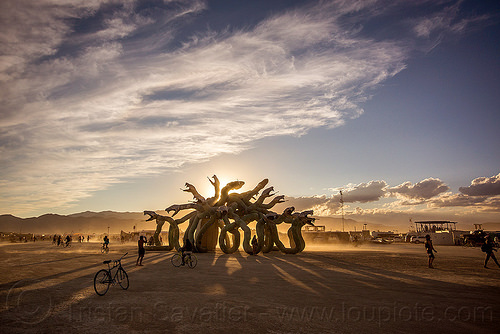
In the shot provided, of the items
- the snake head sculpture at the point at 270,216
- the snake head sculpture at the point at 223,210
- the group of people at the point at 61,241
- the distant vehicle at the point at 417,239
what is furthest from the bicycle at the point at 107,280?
the distant vehicle at the point at 417,239

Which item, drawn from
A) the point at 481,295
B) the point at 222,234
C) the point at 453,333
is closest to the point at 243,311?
the point at 453,333

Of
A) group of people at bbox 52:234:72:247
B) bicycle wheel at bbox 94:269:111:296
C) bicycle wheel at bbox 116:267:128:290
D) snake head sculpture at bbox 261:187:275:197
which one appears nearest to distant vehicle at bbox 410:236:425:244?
snake head sculpture at bbox 261:187:275:197

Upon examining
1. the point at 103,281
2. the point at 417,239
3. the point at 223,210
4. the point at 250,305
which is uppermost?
the point at 223,210

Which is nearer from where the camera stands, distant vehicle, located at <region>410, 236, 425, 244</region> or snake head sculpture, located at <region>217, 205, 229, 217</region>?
snake head sculpture, located at <region>217, 205, 229, 217</region>

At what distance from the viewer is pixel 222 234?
2725cm

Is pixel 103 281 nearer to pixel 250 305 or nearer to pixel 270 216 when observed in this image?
pixel 250 305

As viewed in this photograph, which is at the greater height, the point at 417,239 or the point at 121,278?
the point at 121,278

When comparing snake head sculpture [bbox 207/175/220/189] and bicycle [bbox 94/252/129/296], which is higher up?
snake head sculpture [bbox 207/175/220/189]

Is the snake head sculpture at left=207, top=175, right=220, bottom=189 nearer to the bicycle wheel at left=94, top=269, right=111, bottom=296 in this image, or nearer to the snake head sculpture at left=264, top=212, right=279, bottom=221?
the snake head sculpture at left=264, top=212, right=279, bottom=221

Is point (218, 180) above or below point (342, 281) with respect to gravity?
above

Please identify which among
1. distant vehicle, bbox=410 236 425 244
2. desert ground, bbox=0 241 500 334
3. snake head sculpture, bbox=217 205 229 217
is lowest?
distant vehicle, bbox=410 236 425 244

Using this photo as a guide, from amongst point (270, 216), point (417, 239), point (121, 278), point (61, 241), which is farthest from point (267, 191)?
point (417, 239)

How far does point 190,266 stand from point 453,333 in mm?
13805

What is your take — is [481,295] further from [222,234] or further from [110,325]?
[222,234]
